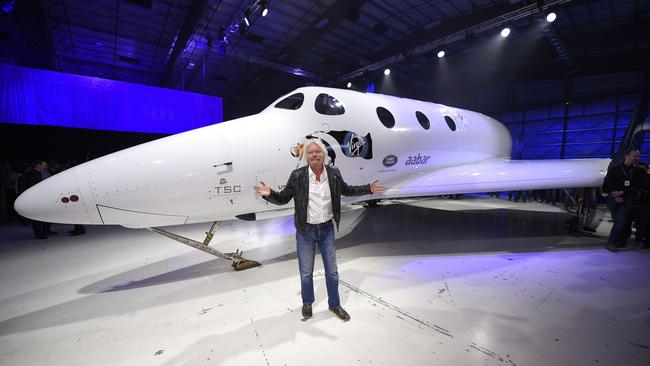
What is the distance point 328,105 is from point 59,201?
369 cm

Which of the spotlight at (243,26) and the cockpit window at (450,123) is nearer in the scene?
the cockpit window at (450,123)

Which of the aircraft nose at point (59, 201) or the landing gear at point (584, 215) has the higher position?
the aircraft nose at point (59, 201)

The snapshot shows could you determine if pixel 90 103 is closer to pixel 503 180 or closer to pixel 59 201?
pixel 59 201

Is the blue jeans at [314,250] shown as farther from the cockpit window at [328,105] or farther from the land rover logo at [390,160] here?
the land rover logo at [390,160]

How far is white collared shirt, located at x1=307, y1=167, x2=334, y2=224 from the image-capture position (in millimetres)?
2674

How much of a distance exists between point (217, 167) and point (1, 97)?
36.9 ft

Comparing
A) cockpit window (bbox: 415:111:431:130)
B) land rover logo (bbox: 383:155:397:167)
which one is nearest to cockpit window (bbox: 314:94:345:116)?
land rover logo (bbox: 383:155:397:167)

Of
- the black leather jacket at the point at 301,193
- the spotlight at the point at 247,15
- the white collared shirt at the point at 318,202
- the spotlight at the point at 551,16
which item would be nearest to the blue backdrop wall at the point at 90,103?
the spotlight at the point at 247,15

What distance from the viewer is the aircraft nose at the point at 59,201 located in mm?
2799

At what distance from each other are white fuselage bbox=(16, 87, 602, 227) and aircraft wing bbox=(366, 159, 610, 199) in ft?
0.23

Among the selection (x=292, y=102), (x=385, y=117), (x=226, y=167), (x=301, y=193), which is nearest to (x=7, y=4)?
(x=292, y=102)

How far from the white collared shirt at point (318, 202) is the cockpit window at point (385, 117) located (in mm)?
2873

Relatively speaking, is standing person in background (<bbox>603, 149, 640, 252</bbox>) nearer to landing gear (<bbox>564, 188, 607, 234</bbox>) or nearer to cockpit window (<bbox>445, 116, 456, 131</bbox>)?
landing gear (<bbox>564, 188, 607, 234</bbox>)

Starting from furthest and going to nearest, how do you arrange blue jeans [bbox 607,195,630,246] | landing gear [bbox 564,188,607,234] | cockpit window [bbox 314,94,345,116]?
landing gear [bbox 564,188,607,234], blue jeans [bbox 607,195,630,246], cockpit window [bbox 314,94,345,116]
